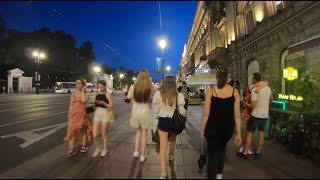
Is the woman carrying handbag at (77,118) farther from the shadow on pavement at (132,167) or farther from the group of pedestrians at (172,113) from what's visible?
the shadow on pavement at (132,167)

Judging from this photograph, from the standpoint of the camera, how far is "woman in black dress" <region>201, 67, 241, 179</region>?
3.88 metres

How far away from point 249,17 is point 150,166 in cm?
483

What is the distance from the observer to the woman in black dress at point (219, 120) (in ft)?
12.7

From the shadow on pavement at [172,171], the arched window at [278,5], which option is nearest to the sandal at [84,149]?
the shadow on pavement at [172,171]

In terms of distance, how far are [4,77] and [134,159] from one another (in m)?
53.4

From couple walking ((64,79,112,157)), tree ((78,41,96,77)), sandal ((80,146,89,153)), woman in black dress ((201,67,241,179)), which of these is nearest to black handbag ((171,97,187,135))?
woman in black dress ((201,67,241,179))

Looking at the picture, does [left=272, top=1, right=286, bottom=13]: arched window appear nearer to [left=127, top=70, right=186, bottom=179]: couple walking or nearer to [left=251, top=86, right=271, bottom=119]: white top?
[left=251, top=86, right=271, bottom=119]: white top

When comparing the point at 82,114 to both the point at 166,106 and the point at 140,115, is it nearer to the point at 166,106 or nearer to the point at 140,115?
the point at 140,115

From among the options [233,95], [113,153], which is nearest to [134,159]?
[113,153]

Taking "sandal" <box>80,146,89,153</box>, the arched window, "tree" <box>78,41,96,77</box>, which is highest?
"tree" <box>78,41,96,77</box>

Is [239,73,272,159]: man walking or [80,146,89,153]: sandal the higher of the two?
[239,73,272,159]: man walking

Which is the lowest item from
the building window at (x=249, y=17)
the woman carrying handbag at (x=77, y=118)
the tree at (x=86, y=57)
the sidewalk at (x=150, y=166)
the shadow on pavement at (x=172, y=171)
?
the shadow on pavement at (x=172, y=171)

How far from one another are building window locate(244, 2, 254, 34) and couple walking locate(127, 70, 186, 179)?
3.05 m

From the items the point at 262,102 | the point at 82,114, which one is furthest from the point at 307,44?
the point at 82,114
